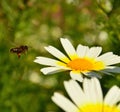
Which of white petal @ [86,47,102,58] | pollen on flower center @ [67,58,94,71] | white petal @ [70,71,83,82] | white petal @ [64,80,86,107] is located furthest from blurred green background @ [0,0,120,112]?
white petal @ [64,80,86,107]

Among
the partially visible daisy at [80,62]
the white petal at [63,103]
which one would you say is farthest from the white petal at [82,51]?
the white petal at [63,103]

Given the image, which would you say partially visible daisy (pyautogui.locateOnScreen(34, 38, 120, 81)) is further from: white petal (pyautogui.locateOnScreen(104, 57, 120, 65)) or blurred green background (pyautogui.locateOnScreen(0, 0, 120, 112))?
blurred green background (pyautogui.locateOnScreen(0, 0, 120, 112))

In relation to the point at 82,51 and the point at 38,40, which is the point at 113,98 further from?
the point at 38,40

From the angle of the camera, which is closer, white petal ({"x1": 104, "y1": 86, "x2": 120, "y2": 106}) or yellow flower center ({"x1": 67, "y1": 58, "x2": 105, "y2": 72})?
white petal ({"x1": 104, "y1": 86, "x2": 120, "y2": 106})

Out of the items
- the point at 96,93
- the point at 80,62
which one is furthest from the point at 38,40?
the point at 96,93

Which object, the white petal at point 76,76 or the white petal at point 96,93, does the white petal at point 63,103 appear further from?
the white petal at point 76,76

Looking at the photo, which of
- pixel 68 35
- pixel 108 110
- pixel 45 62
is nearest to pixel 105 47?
pixel 68 35
